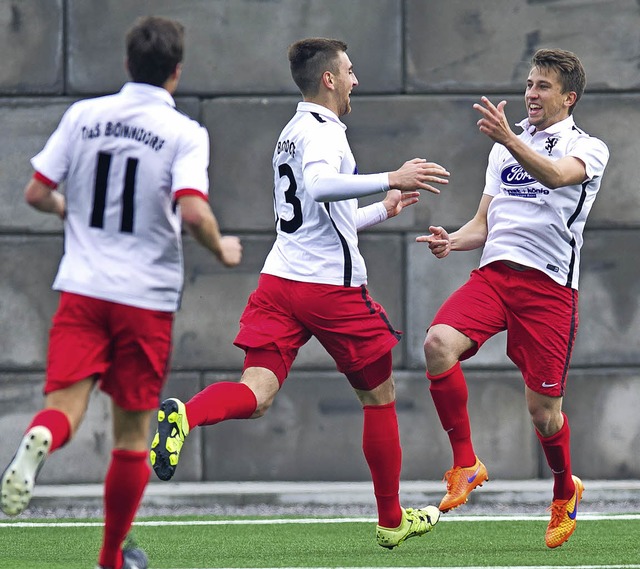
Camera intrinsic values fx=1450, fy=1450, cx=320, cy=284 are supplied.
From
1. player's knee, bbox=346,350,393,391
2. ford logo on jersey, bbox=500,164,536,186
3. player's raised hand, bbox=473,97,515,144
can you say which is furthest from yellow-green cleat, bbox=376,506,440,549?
player's raised hand, bbox=473,97,515,144

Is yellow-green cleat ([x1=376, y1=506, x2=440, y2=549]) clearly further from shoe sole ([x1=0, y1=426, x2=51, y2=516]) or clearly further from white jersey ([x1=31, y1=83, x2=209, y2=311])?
shoe sole ([x1=0, y1=426, x2=51, y2=516])

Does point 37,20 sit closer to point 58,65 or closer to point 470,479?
point 58,65

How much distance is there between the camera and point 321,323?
6254 millimetres

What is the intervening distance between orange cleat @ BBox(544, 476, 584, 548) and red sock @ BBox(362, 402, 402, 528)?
2.70 feet

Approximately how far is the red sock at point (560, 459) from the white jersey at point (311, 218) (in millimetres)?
1253

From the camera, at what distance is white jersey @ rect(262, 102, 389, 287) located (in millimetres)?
6203

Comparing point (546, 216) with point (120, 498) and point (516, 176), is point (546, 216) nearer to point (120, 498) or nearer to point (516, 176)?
point (516, 176)

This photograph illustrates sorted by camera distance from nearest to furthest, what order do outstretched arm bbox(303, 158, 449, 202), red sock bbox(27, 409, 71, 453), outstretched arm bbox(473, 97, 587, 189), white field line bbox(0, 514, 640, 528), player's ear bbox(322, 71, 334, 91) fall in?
1. red sock bbox(27, 409, 71, 453)
2. outstretched arm bbox(303, 158, 449, 202)
3. outstretched arm bbox(473, 97, 587, 189)
4. player's ear bbox(322, 71, 334, 91)
5. white field line bbox(0, 514, 640, 528)

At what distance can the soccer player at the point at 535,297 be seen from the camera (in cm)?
668

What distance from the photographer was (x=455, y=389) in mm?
6695

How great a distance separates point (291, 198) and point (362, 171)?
10.3 ft

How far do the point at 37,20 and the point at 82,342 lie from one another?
4.95 metres

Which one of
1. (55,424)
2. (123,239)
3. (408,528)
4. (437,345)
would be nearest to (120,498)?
(55,424)

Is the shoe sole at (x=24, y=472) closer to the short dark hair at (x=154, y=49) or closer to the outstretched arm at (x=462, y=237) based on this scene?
the short dark hair at (x=154, y=49)
